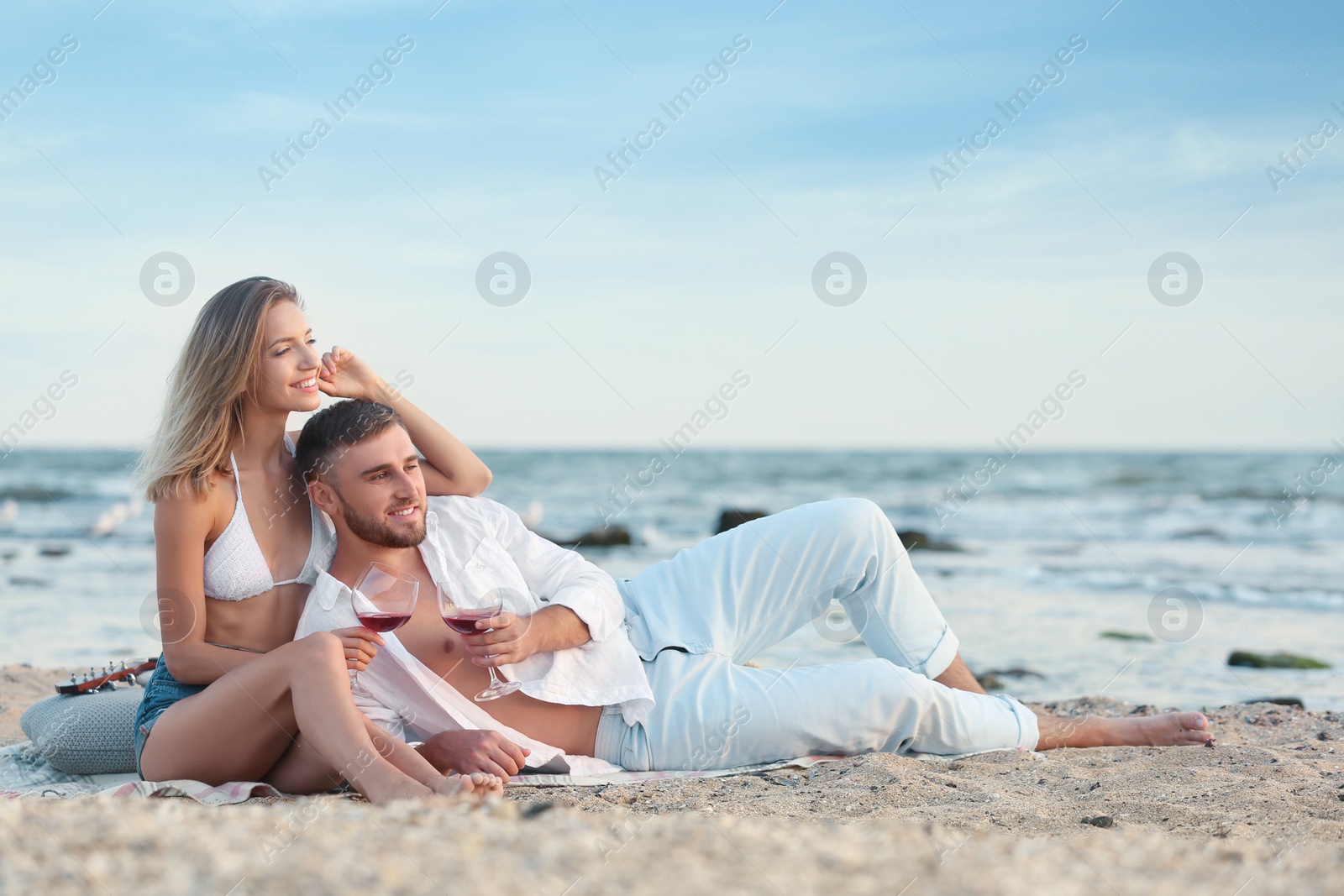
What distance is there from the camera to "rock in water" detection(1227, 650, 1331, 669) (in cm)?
675

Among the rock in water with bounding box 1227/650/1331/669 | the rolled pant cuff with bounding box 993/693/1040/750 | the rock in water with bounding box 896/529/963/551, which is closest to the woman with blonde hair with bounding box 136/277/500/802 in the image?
the rolled pant cuff with bounding box 993/693/1040/750

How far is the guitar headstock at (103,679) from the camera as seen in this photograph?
4305mm

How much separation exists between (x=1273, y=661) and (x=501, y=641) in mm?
5581

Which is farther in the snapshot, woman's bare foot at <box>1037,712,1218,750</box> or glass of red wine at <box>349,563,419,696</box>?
woman's bare foot at <box>1037,712,1218,750</box>

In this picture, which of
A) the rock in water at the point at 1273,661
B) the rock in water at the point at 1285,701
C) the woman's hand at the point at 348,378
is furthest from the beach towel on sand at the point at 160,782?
the rock in water at the point at 1273,661

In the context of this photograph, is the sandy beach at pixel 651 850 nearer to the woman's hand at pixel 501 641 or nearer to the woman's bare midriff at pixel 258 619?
the woman's hand at pixel 501 641

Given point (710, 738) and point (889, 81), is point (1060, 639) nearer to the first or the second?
point (710, 738)

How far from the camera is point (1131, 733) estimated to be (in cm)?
437

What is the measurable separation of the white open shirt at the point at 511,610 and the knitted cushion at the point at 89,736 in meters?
0.96

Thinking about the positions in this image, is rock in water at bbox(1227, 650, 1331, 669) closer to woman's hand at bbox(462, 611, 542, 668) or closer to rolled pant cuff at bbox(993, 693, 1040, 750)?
rolled pant cuff at bbox(993, 693, 1040, 750)

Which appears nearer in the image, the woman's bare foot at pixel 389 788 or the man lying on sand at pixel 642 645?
the woman's bare foot at pixel 389 788

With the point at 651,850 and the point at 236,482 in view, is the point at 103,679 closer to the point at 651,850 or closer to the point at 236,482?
the point at 236,482

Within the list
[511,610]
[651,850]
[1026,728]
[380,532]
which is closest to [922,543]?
[1026,728]

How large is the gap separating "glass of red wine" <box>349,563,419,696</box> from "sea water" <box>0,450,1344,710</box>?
3.12ft
